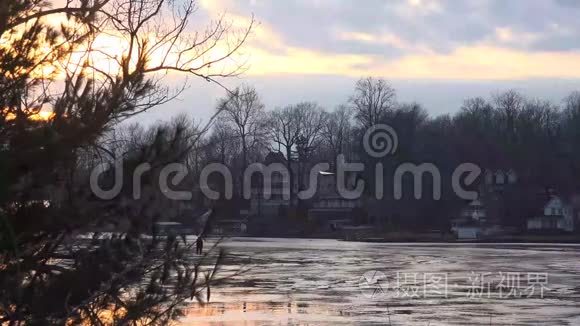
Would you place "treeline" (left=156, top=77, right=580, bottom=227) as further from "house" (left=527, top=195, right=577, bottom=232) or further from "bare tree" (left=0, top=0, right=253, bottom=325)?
"bare tree" (left=0, top=0, right=253, bottom=325)

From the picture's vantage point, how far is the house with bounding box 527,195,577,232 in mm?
75312

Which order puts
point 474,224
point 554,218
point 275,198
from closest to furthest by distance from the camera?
1. point 474,224
2. point 554,218
3. point 275,198

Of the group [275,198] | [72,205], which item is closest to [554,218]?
[275,198]

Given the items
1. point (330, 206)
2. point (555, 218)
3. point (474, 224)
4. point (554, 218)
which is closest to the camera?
point (474, 224)

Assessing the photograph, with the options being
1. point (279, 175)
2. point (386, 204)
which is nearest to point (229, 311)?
point (386, 204)

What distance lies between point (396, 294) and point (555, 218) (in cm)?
5858

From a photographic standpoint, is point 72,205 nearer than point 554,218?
Yes

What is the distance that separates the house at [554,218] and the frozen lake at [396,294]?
43.5 m

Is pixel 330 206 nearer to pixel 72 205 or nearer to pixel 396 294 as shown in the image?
pixel 396 294

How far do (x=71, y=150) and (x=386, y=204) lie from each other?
7260 cm

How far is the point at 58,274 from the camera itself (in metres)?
6.09

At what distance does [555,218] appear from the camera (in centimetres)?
7600

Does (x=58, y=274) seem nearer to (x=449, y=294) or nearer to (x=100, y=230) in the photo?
(x=100, y=230)

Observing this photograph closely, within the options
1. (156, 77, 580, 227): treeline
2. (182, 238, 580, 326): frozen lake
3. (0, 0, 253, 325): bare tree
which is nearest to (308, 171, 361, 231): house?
(156, 77, 580, 227): treeline
